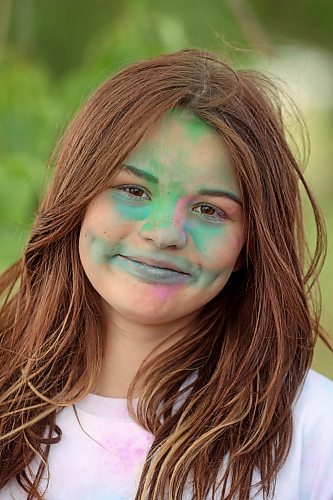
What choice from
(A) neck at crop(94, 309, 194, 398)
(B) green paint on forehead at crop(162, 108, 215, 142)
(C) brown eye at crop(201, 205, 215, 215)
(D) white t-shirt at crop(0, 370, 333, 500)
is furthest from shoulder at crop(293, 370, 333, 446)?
(B) green paint on forehead at crop(162, 108, 215, 142)

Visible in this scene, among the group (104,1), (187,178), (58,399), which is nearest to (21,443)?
(58,399)

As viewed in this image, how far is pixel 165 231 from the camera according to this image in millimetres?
1542

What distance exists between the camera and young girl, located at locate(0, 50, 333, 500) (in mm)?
1572

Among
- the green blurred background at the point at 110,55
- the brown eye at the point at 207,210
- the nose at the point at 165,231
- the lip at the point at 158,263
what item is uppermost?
the green blurred background at the point at 110,55

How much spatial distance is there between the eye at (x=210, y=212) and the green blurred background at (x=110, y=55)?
0.59 m

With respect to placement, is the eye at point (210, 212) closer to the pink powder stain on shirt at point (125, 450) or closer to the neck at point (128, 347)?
the neck at point (128, 347)

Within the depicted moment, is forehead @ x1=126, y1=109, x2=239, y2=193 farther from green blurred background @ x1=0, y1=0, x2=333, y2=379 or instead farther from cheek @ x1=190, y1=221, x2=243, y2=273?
green blurred background @ x1=0, y1=0, x2=333, y2=379

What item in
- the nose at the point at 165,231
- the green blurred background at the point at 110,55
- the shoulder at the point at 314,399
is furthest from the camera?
the green blurred background at the point at 110,55

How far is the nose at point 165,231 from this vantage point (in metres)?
1.54

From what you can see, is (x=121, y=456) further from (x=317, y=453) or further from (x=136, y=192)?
(x=136, y=192)

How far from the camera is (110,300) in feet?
5.34

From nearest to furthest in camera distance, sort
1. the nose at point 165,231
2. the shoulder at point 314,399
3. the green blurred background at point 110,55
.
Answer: the nose at point 165,231, the shoulder at point 314,399, the green blurred background at point 110,55

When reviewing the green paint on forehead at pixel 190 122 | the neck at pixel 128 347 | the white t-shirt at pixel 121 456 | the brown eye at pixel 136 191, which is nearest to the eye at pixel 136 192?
the brown eye at pixel 136 191

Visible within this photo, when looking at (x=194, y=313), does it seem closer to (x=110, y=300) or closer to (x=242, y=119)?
(x=110, y=300)
